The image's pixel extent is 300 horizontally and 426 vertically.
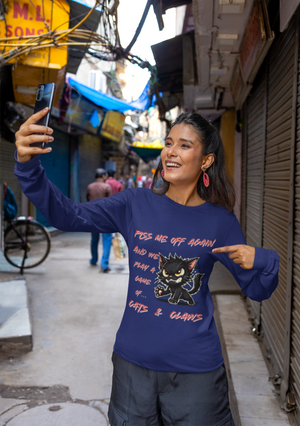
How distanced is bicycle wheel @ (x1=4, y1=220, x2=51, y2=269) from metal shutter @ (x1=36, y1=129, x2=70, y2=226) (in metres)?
4.49

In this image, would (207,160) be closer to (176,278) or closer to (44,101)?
(176,278)

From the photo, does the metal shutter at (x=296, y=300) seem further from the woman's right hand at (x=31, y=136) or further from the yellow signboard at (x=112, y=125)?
the yellow signboard at (x=112, y=125)

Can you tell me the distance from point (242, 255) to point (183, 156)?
0.54 m

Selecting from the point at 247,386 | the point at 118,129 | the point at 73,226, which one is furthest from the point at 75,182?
the point at 73,226

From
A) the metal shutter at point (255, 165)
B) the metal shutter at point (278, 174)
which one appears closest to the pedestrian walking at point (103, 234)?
the metal shutter at point (255, 165)

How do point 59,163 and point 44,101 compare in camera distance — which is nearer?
point 44,101

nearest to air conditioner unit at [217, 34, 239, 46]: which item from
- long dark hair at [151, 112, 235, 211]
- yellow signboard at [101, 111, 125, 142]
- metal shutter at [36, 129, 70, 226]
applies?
long dark hair at [151, 112, 235, 211]

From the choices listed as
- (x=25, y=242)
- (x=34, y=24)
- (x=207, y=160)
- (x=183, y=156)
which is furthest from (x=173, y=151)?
(x=25, y=242)

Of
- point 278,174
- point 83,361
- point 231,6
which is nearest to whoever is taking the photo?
point 278,174

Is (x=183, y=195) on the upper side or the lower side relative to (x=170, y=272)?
upper

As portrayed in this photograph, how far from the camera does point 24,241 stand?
22.1ft

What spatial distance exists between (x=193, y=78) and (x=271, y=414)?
5.33 m

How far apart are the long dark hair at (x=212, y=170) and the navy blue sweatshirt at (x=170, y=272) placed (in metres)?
0.07

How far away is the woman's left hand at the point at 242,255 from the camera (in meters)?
1.48
